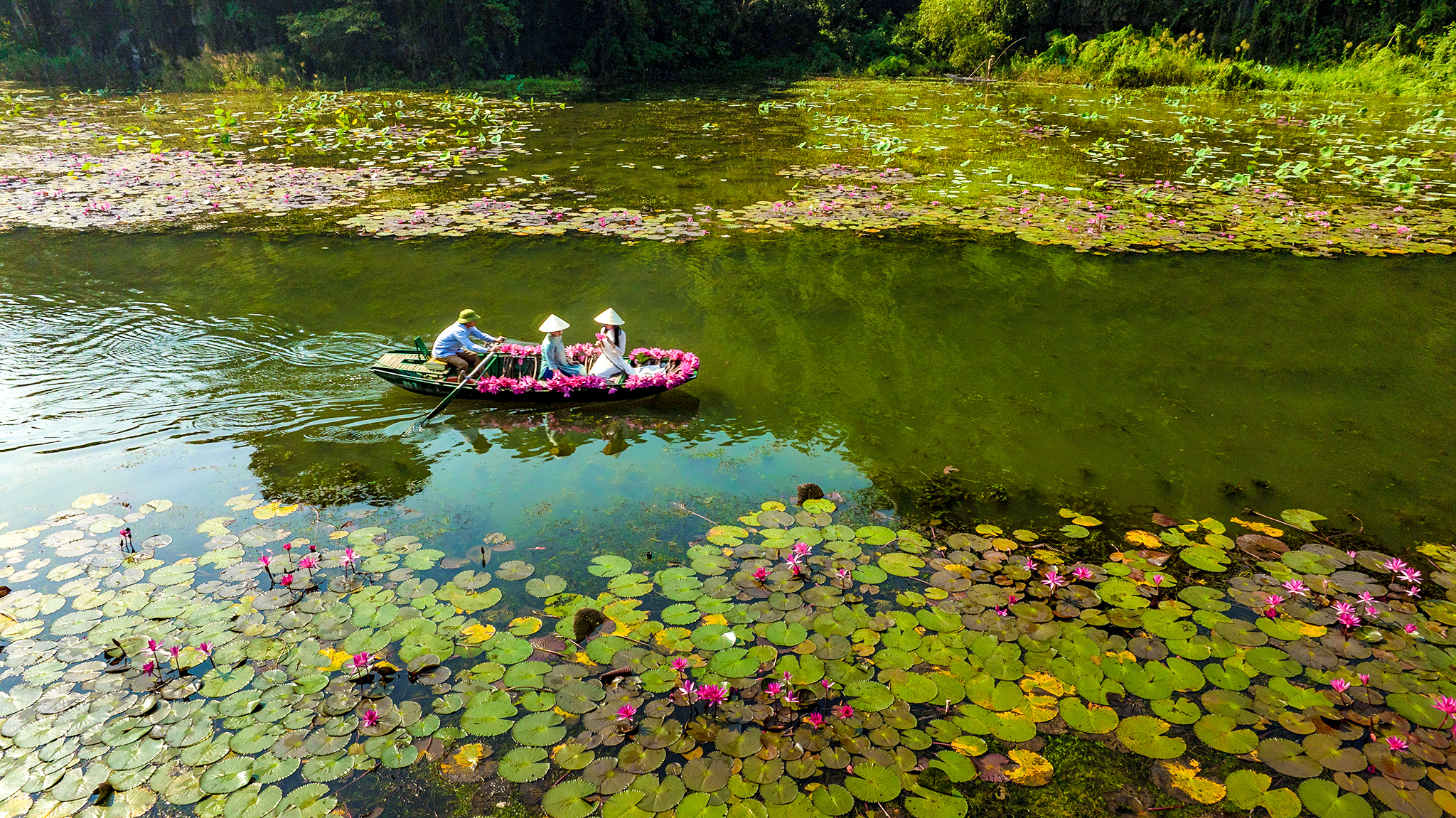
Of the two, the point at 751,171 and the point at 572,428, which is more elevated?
the point at 751,171

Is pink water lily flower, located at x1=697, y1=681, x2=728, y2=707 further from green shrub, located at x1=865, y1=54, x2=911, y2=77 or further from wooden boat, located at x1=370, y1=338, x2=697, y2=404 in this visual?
green shrub, located at x1=865, y1=54, x2=911, y2=77

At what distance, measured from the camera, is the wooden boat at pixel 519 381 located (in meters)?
6.68

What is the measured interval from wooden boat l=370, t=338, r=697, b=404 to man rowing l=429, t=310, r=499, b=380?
0.23ft

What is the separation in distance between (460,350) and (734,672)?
13.8ft

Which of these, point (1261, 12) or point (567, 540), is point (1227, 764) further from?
point (1261, 12)

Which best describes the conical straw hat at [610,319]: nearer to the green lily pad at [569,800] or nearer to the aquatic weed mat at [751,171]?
the green lily pad at [569,800]

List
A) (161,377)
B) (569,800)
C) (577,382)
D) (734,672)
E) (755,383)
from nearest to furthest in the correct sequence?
(569,800) → (734,672) → (577,382) → (161,377) → (755,383)

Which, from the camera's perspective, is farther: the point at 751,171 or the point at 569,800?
the point at 751,171

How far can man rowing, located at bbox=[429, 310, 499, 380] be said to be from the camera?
6.77 meters

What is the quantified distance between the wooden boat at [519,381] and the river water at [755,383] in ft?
0.60

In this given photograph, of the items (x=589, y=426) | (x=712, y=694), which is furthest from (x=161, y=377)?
(x=712, y=694)

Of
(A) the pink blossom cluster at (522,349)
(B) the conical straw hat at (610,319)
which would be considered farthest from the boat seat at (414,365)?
(B) the conical straw hat at (610,319)

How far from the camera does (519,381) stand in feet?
21.9

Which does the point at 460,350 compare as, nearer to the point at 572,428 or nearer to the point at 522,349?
the point at 522,349
